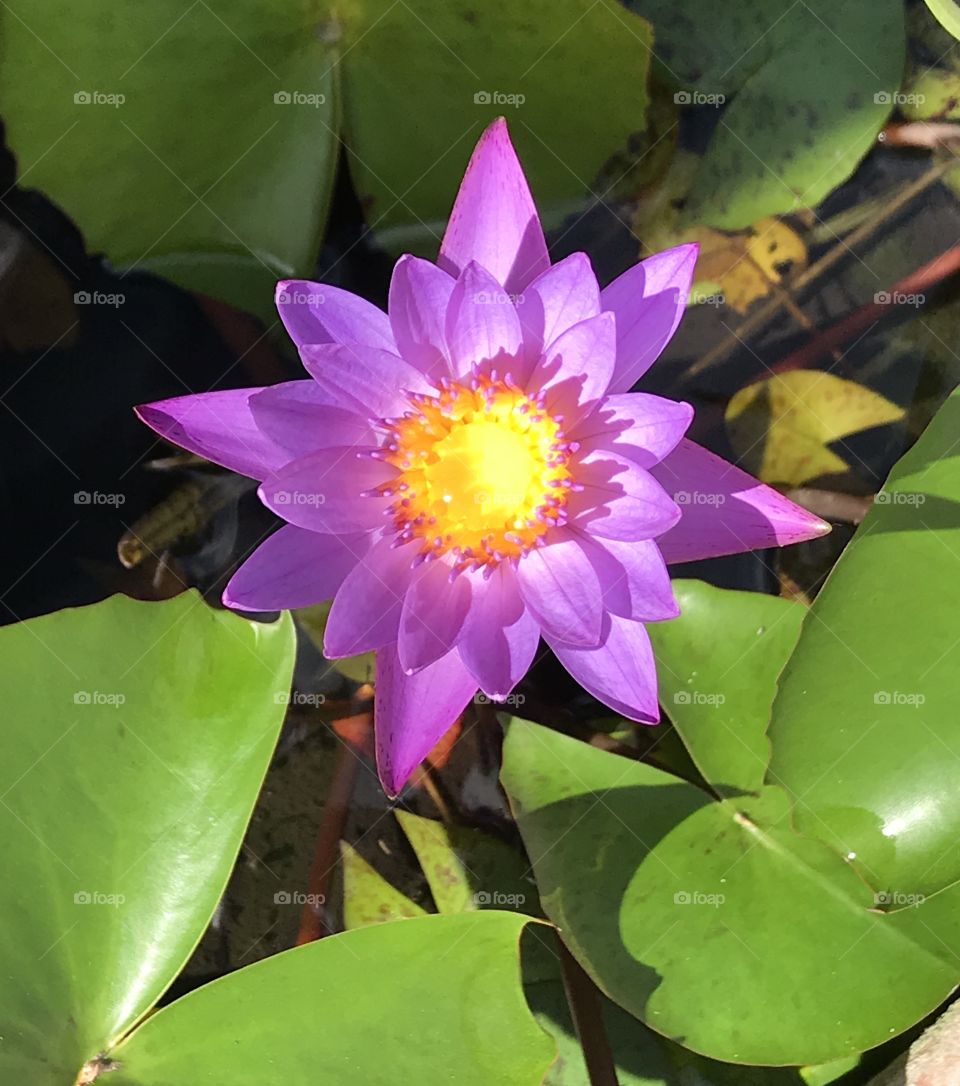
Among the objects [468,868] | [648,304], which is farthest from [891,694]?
[468,868]

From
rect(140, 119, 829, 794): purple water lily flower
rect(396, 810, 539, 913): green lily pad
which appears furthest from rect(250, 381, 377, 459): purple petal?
rect(396, 810, 539, 913): green lily pad

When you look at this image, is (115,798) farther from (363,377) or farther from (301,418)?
(363,377)

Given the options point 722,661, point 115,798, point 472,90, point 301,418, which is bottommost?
point 115,798

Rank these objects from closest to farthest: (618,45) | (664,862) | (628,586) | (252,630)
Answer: (628,586) → (252,630) → (664,862) → (618,45)

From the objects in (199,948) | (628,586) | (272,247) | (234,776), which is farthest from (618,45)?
(199,948)

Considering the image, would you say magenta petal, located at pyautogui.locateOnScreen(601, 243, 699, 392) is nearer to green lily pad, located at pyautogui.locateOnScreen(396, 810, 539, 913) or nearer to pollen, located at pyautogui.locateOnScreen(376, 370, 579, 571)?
pollen, located at pyautogui.locateOnScreen(376, 370, 579, 571)

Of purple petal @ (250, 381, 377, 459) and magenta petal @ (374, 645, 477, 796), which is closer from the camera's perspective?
purple petal @ (250, 381, 377, 459)

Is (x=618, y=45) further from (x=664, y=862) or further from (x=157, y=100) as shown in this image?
(x=664, y=862)
